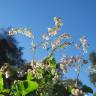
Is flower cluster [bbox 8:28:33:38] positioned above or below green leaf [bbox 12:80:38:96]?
above

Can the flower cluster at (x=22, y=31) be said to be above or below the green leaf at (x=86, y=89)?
above

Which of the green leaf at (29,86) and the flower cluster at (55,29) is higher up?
the flower cluster at (55,29)

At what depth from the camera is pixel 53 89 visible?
4.61 meters

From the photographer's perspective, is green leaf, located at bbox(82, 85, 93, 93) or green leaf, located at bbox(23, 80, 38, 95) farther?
green leaf, located at bbox(82, 85, 93, 93)

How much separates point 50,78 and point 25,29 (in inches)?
32.4

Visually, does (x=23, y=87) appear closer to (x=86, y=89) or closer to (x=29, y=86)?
(x=29, y=86)

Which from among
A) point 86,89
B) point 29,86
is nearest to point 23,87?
point 29,86

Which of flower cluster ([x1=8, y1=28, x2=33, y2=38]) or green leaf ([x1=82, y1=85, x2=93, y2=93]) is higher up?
flower cluster ([x1=8, y1=28, x2=33, y2=38])

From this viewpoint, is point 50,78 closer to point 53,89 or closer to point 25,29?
point 53,89

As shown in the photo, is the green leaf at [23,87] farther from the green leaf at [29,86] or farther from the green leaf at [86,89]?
the green leaf at [86,89]

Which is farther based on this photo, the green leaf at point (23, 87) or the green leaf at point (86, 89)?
the green leaf at point (86, 89)

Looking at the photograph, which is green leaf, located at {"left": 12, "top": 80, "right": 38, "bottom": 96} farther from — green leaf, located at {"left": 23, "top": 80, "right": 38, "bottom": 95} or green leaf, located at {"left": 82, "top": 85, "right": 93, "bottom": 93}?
green leaf, located at {"left": 82, "top": 85, "right": 93, "bottom": 93}

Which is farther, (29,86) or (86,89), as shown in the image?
(86,89)

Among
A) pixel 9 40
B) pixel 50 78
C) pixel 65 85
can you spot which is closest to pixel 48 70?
pixel 50 78
